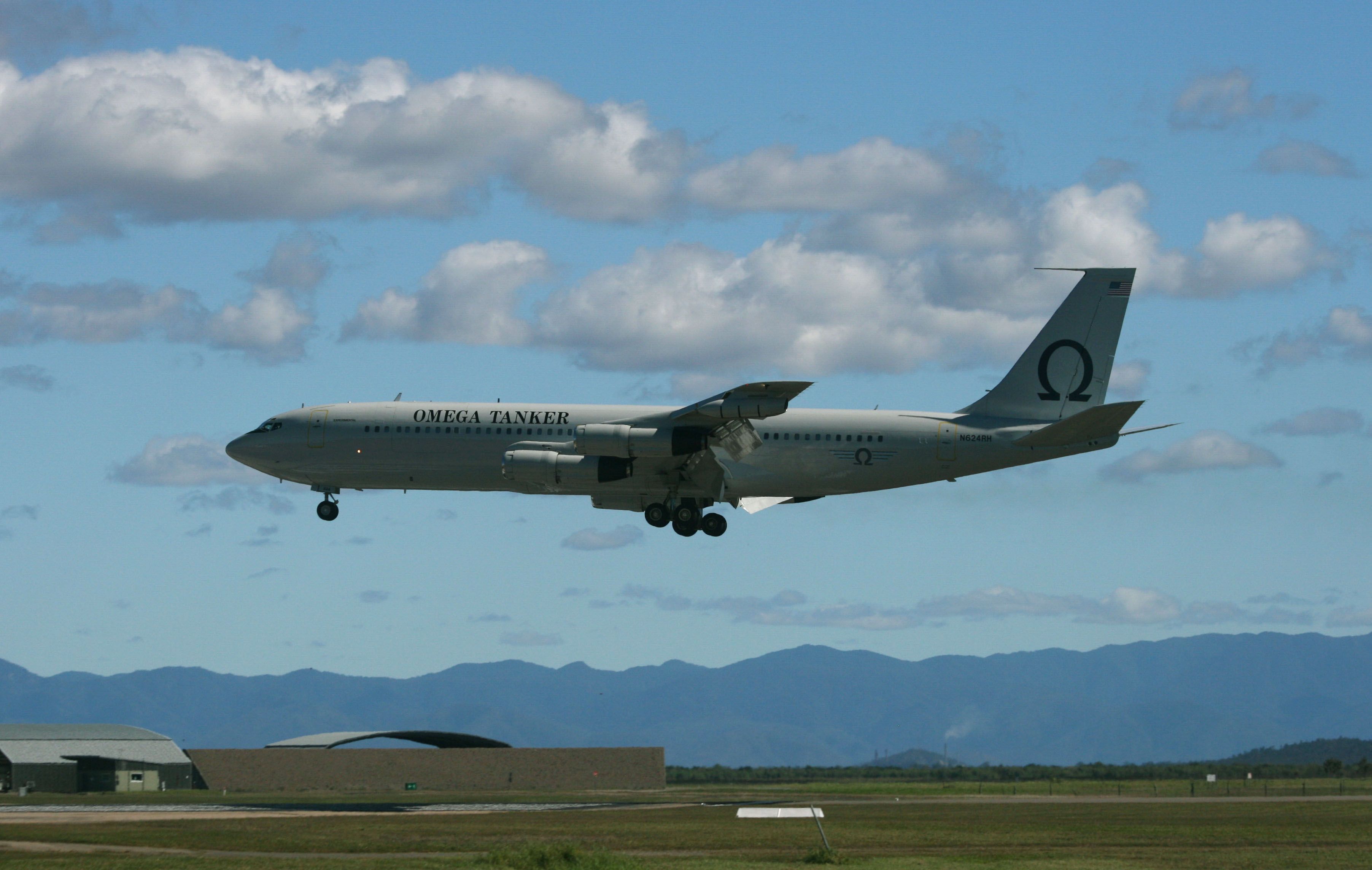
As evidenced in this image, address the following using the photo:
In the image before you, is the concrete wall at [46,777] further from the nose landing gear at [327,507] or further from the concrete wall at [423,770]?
the nose landing gear at [327,507]

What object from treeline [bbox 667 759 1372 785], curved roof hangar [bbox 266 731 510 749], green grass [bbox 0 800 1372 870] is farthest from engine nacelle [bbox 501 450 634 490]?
treeline [bbox 667 759 1372 785]

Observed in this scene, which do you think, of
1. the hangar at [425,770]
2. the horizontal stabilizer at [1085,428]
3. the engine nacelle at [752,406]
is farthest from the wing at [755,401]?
the hangar at [425,770]

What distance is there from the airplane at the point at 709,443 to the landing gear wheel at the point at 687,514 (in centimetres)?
5

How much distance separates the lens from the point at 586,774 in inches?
3775

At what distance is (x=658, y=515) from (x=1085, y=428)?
16829 mm

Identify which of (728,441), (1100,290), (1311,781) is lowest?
(1311,781)

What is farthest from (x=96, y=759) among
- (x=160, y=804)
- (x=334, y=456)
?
(x=334, y=456)

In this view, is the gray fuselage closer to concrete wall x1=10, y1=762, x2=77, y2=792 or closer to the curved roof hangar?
the curved roof hangar

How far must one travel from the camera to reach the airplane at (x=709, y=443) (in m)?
A: 59.2

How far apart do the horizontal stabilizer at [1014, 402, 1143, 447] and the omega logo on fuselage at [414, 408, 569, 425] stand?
698 inches

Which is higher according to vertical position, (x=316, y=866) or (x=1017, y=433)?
(x=1017, y=433)

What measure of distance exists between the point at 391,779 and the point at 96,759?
19120mm

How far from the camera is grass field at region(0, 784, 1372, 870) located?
41625 millimetres

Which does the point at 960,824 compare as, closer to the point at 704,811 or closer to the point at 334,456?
the point at 704,811
